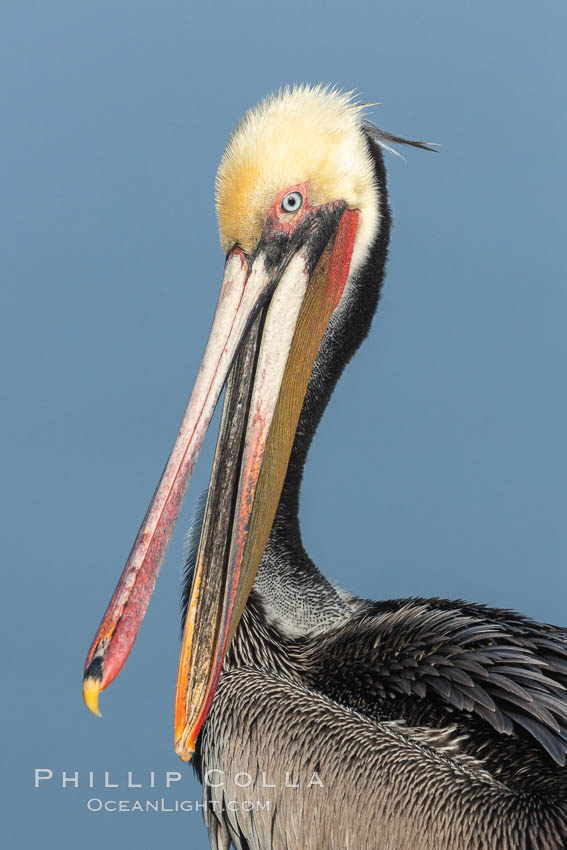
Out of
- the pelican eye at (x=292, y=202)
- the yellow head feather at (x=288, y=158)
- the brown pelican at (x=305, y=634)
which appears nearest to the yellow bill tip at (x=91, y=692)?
the brown pelican at (x=305, y=634)

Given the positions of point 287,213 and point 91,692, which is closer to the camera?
point 91,692

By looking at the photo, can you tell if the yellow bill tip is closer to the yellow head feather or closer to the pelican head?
the pelican head

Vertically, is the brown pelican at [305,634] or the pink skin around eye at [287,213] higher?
the pink skin around eye at [287,213]

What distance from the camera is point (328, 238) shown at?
7.66 feet

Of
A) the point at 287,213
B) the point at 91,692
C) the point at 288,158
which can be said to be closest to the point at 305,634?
the point at 91,692

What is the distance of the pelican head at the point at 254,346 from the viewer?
2029 mm

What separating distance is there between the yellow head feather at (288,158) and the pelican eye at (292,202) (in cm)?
2

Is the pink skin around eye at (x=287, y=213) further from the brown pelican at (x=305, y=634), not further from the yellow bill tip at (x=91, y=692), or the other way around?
the yellow bill tip at (x=91, y=692)

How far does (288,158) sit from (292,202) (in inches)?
4.0

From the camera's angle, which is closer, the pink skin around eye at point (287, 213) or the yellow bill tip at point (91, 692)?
the yellow bill tip at point (91, 692)

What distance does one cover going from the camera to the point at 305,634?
245 cm

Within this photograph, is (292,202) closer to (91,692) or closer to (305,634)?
(305,634)

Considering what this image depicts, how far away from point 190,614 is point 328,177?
1.10m

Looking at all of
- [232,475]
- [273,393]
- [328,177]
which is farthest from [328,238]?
[232,475]
